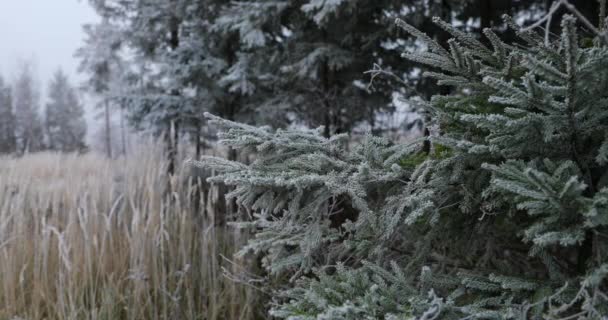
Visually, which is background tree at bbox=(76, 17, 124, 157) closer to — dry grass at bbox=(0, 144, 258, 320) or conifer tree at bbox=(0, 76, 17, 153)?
dry grass at bbox=(0, 144, 258, 320)

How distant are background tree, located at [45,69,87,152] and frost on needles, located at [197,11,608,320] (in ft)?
37.9

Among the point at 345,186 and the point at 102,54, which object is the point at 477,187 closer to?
the point at 345,186

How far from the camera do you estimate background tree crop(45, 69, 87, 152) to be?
11503 mm

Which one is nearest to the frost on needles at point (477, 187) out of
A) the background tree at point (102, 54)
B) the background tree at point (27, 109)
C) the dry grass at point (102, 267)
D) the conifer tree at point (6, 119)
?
the dry grass at point (102, 267)

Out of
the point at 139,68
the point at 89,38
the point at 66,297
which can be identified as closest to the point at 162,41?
the point at 139,68

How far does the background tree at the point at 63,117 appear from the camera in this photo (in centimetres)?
1150

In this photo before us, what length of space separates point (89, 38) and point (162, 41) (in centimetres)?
143

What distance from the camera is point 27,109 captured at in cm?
1031

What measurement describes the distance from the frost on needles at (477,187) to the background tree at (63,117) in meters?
11.6

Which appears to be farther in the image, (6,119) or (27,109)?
(27,109)

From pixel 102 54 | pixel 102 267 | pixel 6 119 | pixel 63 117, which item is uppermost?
pixel 102 54

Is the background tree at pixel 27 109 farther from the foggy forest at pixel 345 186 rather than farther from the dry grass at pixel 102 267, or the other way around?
the dry grass at pixel 102 267

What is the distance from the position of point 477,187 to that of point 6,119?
34.7 feet

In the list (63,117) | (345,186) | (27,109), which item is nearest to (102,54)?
(345,186)
